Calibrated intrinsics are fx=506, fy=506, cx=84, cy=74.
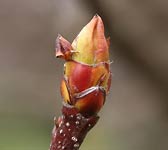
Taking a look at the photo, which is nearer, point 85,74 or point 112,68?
point 85,74

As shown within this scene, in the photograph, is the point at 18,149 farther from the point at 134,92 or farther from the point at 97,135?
the point at 134,92

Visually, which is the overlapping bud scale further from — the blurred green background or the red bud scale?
the blurred green background

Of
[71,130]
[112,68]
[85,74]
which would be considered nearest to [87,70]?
[85,74]

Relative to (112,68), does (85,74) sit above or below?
below

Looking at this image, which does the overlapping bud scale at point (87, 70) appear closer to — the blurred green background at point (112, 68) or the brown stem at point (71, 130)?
the brown stem at point (71, 130)

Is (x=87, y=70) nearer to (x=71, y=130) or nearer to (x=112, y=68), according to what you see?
(x=71, y=130)

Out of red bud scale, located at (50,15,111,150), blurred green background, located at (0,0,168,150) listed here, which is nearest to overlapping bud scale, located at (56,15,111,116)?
red bud scale, located at (50,15,111,150)

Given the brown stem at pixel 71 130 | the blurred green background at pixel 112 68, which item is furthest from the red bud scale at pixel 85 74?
the blurred green background at pixel 112 68
